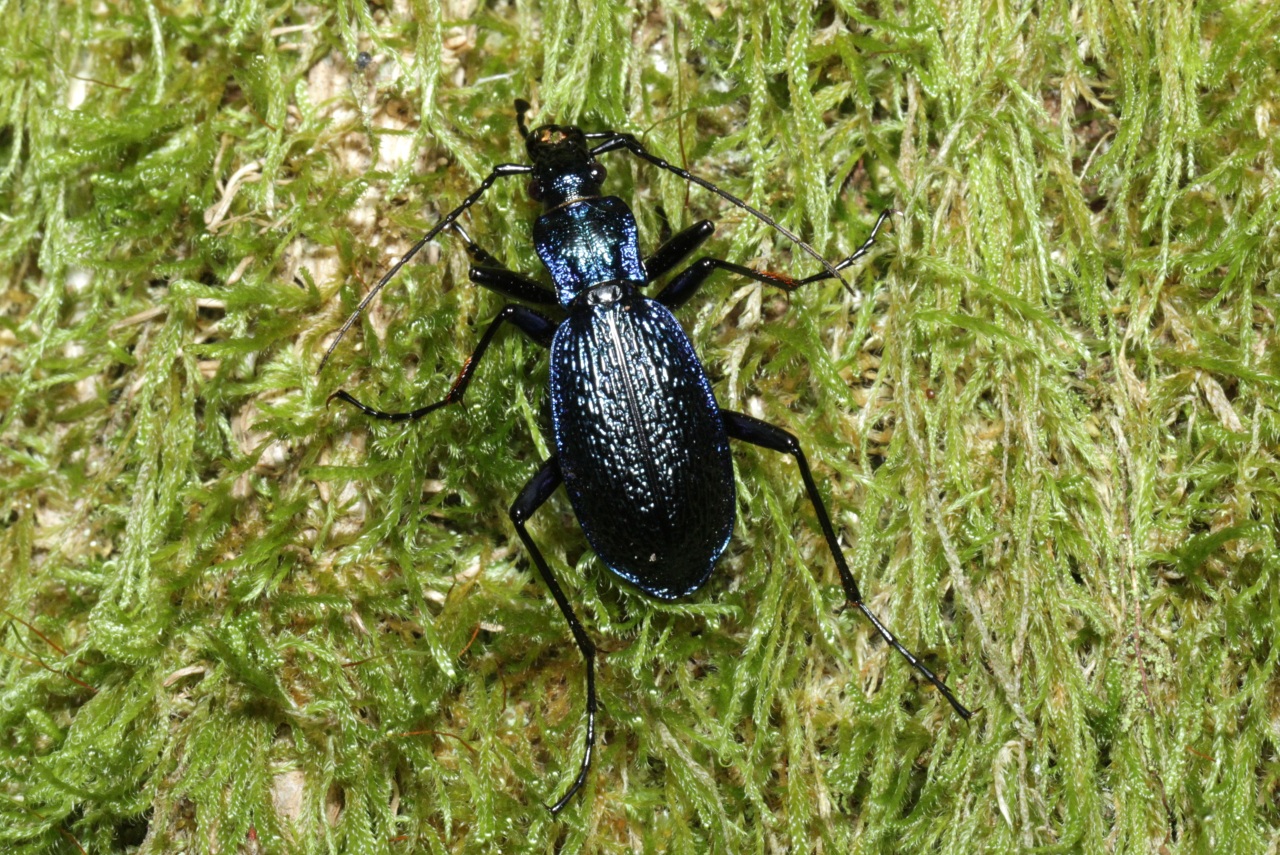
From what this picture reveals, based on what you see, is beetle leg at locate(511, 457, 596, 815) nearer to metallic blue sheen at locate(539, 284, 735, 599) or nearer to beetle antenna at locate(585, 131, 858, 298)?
metallic blue sheen at locate(539, 284, 735, 599)

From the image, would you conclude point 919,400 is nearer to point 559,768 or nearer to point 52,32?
point 559,768

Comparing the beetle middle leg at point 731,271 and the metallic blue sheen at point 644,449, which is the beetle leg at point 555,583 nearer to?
the metallic blue sheen at point 644,449

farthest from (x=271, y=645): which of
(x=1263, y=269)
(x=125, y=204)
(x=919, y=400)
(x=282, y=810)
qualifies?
(x=1263, y=269)

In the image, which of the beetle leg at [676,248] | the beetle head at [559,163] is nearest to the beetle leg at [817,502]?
the beetle leg at [676,248]

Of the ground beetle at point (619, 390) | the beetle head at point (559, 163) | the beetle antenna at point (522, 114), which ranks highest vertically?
the beetle antenna at point (522, 114)

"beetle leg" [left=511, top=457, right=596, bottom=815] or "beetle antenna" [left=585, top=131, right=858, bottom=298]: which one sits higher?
"beetle antenna" [left=585, top=131, right=858, bottom=298]

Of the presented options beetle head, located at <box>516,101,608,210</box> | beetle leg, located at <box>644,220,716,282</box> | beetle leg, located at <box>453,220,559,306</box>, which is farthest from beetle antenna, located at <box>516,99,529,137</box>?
beetle leg, located at <box>644,220,716,282</box>
